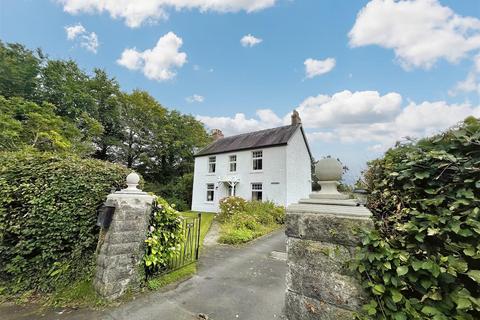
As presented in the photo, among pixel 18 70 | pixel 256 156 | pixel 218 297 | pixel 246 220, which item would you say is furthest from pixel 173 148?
pixel 218 297

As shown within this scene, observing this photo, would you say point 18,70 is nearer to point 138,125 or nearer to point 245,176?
point 138,125

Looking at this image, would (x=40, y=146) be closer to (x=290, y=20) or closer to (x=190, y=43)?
(x=190, y=43)

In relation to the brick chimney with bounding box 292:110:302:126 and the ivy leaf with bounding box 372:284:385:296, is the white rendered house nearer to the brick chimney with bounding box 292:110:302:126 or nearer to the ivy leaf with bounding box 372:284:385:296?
the brick chimney with bounding box 292:110:302:126

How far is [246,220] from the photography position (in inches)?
387

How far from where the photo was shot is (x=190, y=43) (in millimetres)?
10820

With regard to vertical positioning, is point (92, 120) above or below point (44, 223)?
above

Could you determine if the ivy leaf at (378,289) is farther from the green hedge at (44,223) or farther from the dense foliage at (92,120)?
the dense foliage at (92,120)

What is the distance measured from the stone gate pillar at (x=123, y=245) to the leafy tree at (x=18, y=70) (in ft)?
55.9

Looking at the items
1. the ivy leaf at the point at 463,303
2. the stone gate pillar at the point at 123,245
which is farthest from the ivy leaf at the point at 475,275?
the stone gate pillar at the point at 123,245

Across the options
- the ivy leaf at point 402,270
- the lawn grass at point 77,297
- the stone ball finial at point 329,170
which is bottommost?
the lawn grass at point 77,297

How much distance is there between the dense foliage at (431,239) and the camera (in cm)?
122

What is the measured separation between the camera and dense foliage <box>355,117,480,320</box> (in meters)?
1.22

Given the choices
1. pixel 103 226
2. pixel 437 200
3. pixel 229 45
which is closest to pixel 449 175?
pixel 437 200

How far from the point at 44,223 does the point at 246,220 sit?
7551 mm
